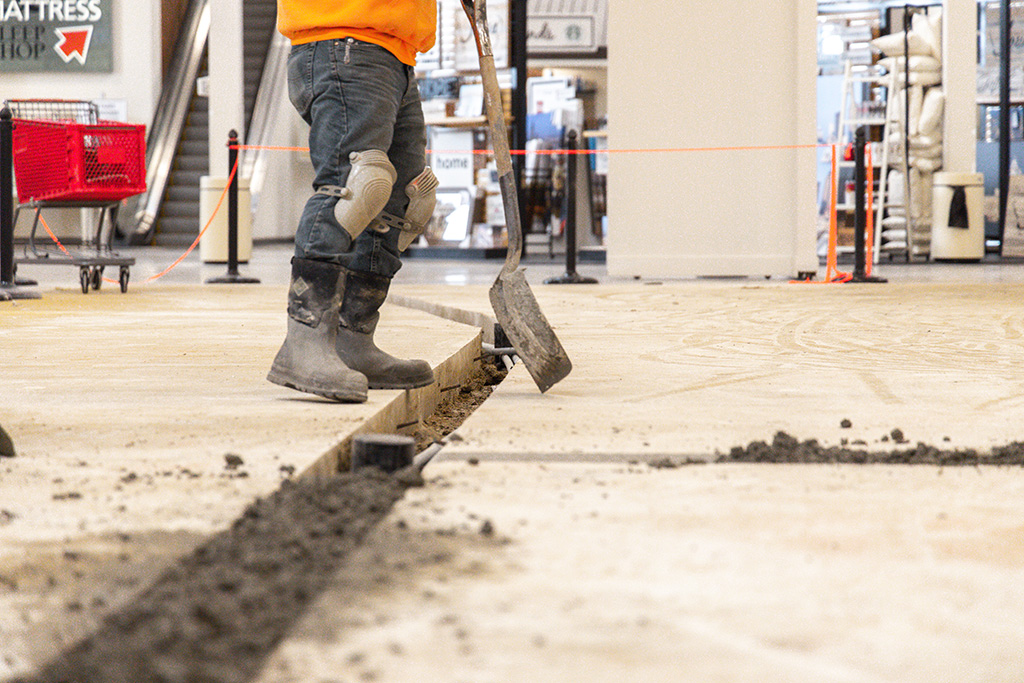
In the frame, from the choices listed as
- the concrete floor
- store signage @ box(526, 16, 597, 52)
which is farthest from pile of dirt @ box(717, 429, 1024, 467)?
store signage @ box(526, 16, 597, 52)

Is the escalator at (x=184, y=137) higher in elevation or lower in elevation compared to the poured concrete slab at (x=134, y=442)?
higher

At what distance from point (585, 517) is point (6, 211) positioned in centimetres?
490

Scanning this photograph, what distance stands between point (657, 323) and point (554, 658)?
344 centimetres

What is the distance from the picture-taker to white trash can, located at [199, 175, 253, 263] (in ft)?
29.6

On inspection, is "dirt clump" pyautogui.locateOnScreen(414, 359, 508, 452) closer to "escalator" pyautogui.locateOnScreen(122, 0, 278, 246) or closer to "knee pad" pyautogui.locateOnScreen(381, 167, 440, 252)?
"knee pad" pyautogui.locateOnScreen(381, 167, 440, 252)

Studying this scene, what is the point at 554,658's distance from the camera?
3.32 feet

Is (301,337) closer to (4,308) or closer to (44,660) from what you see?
(44,660)

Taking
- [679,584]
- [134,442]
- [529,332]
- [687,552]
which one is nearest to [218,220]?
[529,332]

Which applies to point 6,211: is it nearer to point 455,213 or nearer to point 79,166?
point 79,166

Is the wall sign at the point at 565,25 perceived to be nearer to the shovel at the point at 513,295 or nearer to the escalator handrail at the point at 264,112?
the escalator handrail at the point at 264,112

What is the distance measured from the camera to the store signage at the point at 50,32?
12.7 metres

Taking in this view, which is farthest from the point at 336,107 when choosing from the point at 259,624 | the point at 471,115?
the point at 471,115

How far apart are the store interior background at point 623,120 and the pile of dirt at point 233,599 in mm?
5520

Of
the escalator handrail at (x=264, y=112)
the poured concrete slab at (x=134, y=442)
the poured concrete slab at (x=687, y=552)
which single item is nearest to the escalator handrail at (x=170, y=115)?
the escalator handrail at (x=264, y=112)
